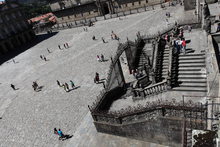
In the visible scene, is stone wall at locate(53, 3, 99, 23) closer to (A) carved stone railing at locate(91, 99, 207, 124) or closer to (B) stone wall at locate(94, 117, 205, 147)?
(A) carved stone railing at locate(91, 99, 207, 124)

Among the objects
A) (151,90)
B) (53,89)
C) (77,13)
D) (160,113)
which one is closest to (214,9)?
(151,90)

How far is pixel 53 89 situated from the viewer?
2231 centimetres

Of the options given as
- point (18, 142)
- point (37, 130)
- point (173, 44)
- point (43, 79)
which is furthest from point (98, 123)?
point (43, 79)

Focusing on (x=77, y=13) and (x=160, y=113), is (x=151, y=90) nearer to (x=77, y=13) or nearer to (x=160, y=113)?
(x=160, y=113)

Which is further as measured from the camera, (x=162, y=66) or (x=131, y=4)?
(x=131, y=4)

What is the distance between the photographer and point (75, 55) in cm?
3025

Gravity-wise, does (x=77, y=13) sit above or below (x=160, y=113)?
above

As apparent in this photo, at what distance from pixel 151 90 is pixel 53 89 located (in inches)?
465

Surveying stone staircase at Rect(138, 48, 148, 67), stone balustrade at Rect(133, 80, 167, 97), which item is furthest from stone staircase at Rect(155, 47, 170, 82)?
stone staircase at Rect(138, 48, 148, 67)

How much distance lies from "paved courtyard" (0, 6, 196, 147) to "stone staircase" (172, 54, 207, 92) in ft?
18.9

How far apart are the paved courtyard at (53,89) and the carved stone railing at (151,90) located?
13.6 feet

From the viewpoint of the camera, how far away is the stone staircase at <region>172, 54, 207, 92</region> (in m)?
13.6

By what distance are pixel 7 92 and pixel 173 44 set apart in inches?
811

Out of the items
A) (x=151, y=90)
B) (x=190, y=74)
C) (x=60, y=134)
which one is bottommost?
(x=60, y=134)
